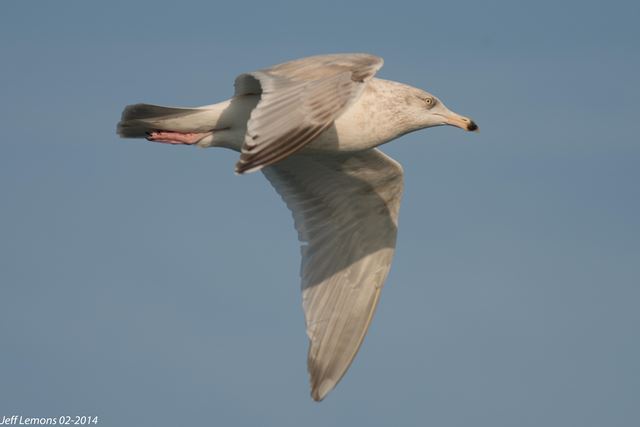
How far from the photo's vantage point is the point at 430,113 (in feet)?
44.2

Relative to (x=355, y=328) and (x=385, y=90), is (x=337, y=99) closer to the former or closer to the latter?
(x=385, y=90)

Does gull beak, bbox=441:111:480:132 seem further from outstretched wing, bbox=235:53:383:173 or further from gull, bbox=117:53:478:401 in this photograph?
outstretched wing, bbox=235:53:383:173

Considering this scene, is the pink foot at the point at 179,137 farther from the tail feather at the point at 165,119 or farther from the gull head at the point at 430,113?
the gull head at the point at 430,113

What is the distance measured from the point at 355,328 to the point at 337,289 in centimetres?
53

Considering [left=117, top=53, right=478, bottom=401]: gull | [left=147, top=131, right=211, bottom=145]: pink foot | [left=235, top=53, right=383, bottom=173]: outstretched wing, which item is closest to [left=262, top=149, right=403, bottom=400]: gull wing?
[left=117, top=53, right=478, bottom=401]: gull

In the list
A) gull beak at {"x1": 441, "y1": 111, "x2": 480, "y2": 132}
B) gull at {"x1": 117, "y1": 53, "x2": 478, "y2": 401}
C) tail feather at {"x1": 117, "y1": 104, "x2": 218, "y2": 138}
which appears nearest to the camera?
gull at {"x1": 117, "y1": 53, "x2": 478, "y2": 401}

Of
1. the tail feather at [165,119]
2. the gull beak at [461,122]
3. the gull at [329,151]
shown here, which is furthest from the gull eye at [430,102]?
the tail feather at [165,119]

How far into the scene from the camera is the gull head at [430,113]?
43.6 feet

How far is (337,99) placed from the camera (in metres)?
11.0

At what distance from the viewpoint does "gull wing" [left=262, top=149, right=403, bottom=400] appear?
14.1m

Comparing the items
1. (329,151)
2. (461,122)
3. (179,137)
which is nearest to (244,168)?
(329,151)

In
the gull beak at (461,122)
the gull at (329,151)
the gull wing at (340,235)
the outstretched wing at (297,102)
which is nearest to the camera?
the outstretched wing at (297,102)

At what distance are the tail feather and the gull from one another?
1 centimetres

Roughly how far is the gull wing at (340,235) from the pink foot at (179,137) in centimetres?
175
